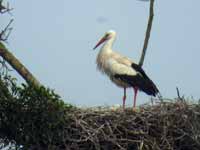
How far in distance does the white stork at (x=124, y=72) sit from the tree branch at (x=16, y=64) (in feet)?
6.52

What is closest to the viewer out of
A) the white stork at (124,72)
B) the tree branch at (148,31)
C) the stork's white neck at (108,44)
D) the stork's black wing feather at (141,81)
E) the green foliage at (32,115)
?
the green foliage at (32,115)

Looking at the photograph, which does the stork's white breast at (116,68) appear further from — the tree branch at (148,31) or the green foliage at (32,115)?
the green foliage at (32,115)

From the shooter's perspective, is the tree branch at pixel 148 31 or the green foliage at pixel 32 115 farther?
the tree branch at pixel 148 31

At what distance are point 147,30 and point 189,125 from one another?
6.79 ft

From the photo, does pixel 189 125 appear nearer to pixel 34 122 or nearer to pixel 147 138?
pixel 147 138

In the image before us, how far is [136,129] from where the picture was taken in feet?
36.3

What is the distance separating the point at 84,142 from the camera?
10.9m

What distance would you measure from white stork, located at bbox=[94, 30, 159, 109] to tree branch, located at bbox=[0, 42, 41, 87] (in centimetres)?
199

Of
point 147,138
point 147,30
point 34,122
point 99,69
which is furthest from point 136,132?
point 99,69

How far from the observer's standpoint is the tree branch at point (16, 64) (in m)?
11.8

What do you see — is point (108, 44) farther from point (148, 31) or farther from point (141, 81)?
point (148, 31)

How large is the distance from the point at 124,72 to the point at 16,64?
6.86 feet

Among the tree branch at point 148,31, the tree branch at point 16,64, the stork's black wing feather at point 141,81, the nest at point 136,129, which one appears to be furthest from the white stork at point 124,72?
the tree branch at point 16,64

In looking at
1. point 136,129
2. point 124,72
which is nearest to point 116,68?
point 124,72
